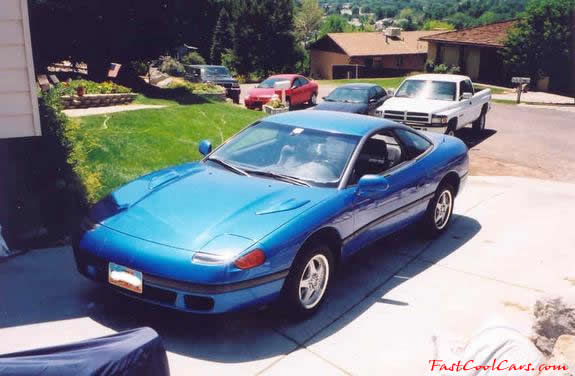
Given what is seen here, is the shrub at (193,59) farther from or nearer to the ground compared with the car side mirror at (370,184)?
nearer to the ground

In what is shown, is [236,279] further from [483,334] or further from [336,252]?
[483,334]

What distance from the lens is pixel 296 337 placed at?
4.57 m

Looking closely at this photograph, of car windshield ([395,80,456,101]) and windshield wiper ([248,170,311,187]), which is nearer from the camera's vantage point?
windshield wiper ([248,170,311,187])

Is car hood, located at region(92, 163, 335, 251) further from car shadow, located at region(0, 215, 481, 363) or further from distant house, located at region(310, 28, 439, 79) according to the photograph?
distant house, located at region(310, 28, 439, 79)

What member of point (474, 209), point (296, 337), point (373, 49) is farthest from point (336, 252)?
point (373, 49)

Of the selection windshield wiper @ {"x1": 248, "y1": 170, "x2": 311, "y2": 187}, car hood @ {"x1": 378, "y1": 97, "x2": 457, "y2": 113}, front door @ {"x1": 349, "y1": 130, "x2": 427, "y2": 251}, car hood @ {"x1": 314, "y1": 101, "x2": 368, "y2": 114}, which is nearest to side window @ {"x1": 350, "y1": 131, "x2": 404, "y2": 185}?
front door @ {"x1": 349, "y1": 130, "x2": 427, "y2": 251}

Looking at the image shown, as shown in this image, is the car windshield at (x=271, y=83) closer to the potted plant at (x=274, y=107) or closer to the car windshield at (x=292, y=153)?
the potted plant at (x=274, y=107)

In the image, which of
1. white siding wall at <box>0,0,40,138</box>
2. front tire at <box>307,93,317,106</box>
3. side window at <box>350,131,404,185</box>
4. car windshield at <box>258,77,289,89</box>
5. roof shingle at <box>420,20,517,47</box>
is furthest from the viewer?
roof shingle at <box>420,20,517,47</box>

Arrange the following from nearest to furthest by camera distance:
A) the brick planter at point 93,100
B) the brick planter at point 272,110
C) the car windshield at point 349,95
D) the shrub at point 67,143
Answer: the shrub at point 67,143
the brick planter at point 93,100
the car windshield at point 349,95
the brick planter at point 272,110

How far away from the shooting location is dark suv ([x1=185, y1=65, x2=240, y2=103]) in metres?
23.9

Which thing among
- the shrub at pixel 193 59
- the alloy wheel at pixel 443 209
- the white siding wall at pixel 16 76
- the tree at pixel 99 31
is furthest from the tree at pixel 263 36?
the white siding wall at pixel 16 76

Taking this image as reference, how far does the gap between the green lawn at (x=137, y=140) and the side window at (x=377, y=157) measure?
11.3 feet

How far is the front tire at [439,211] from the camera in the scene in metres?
6.71

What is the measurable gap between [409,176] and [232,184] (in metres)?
1.96
